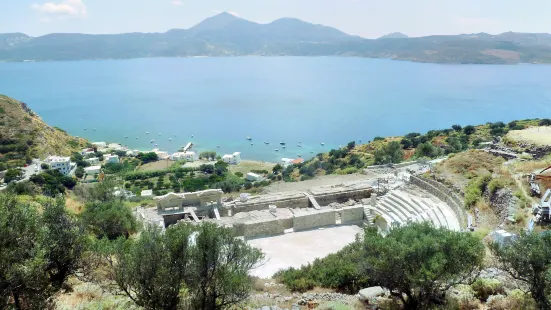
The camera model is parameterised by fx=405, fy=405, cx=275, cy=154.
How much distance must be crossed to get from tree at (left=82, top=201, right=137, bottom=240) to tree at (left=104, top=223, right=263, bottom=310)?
7217 millimetres

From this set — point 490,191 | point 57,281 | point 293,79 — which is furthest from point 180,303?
point 293,79

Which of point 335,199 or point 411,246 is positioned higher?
point 411,246

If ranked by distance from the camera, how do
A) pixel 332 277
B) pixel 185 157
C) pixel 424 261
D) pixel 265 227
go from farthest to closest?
pixel 185 157
pixel 265 227
pixel 332 277
pixel 424 261

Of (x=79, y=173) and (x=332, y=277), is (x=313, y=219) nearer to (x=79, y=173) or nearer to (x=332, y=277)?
(x=332, y=277)

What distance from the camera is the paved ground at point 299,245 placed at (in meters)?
15.4

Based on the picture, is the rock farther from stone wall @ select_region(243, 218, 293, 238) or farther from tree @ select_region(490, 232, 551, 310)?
stone wall @ select_region(243, 218, 293, 238)

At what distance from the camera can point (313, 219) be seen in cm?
1941

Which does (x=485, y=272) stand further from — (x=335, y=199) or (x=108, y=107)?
(x=108, y=107)

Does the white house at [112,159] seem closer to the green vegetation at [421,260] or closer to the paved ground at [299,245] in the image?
the paved ground at [299,245]

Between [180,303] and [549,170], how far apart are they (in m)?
15.3

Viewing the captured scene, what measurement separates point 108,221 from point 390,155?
26.0 metres

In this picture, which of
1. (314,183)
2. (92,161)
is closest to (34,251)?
(314,183)

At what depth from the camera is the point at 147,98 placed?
5261 inches

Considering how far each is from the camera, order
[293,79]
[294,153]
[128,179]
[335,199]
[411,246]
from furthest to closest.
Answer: [293,79], [294,153], [128,179], [335,199], [411,246]
